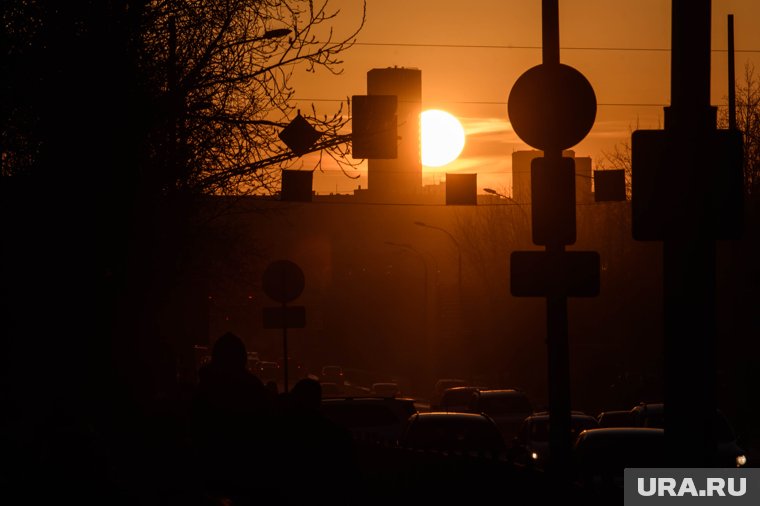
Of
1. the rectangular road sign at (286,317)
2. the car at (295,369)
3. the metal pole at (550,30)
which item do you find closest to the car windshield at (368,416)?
the rectangular road sign at (286,317)

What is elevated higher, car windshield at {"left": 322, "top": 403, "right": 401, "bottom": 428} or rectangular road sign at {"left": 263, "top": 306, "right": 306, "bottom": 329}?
rectangular road sign at {"left": 263, "top": 306, "right": 306, "bottom": 329}

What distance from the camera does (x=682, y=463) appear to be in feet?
20.3

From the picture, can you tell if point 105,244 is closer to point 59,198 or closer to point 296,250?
point 59,198

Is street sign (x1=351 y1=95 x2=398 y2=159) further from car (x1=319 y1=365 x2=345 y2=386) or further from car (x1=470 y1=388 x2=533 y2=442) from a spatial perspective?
car (x1=319 y1=365 x2=345 y2=386)

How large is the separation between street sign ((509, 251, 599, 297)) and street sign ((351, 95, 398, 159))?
568cm

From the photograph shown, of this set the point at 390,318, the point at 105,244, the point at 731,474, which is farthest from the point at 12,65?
the point at 390,318

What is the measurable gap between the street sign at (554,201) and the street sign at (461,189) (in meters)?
24.9

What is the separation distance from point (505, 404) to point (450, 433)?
13.3 m

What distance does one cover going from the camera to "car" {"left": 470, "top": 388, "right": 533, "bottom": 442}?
33.9m

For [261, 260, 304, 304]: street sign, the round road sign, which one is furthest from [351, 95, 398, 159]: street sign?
[261, 260, 304, 304]: street sign

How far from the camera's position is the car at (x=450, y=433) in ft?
69.8

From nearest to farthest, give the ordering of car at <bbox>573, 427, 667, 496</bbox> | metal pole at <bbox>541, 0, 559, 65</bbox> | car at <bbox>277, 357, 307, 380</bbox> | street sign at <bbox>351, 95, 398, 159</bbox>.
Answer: metal pole at <bbox>541, 0, 559, 65</bbox>
street sign at <bbox>351, 95, 398, 159</bbox>
car at <bbox>573, 427, 667, 496</bbox>
car at <bbox>277, 357, 307, 380</bbox>

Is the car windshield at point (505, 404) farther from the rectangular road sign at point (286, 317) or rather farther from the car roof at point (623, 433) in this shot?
the car roof at point (623, 433)

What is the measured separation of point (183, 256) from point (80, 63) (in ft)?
31.4
